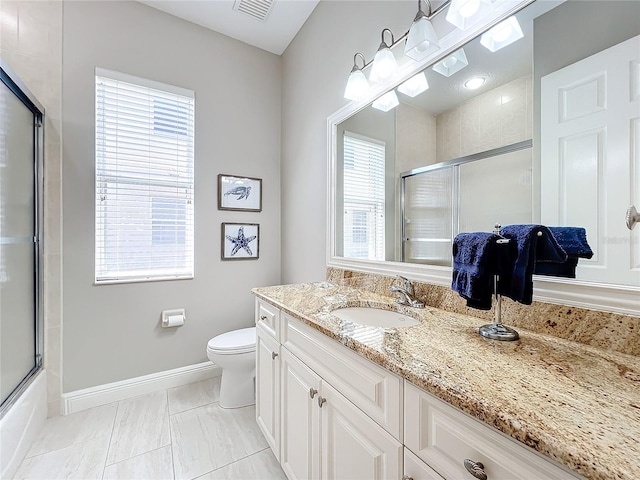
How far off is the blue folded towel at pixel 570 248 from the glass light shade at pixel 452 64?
30.9 inches

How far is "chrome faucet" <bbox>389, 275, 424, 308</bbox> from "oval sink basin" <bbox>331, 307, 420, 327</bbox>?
8 cm

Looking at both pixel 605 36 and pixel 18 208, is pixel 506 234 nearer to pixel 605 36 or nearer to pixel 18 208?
pixel 605 36

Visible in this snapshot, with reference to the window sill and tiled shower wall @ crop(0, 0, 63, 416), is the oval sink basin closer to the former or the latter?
the window sill

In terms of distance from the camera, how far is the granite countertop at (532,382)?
16.3 inches

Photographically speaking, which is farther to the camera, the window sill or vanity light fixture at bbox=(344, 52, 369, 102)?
the window sill

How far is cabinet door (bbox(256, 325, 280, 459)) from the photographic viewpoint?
4.50 ft

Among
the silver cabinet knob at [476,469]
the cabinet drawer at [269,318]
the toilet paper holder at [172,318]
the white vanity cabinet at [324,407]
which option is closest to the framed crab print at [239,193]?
the toilet paper holder at [172,318]

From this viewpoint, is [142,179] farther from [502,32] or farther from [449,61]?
[502,32]

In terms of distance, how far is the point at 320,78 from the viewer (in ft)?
6.75

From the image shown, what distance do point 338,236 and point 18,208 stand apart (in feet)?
6.03

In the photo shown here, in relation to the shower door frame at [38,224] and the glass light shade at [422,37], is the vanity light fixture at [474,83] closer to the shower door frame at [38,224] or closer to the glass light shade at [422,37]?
the glass light shade at [422,37]

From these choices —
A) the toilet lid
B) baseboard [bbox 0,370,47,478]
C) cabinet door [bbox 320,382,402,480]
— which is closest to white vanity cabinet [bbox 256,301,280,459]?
the toilet lid

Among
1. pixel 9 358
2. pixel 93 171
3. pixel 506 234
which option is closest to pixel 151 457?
pixel 9 358

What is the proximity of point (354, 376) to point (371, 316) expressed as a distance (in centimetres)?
50
